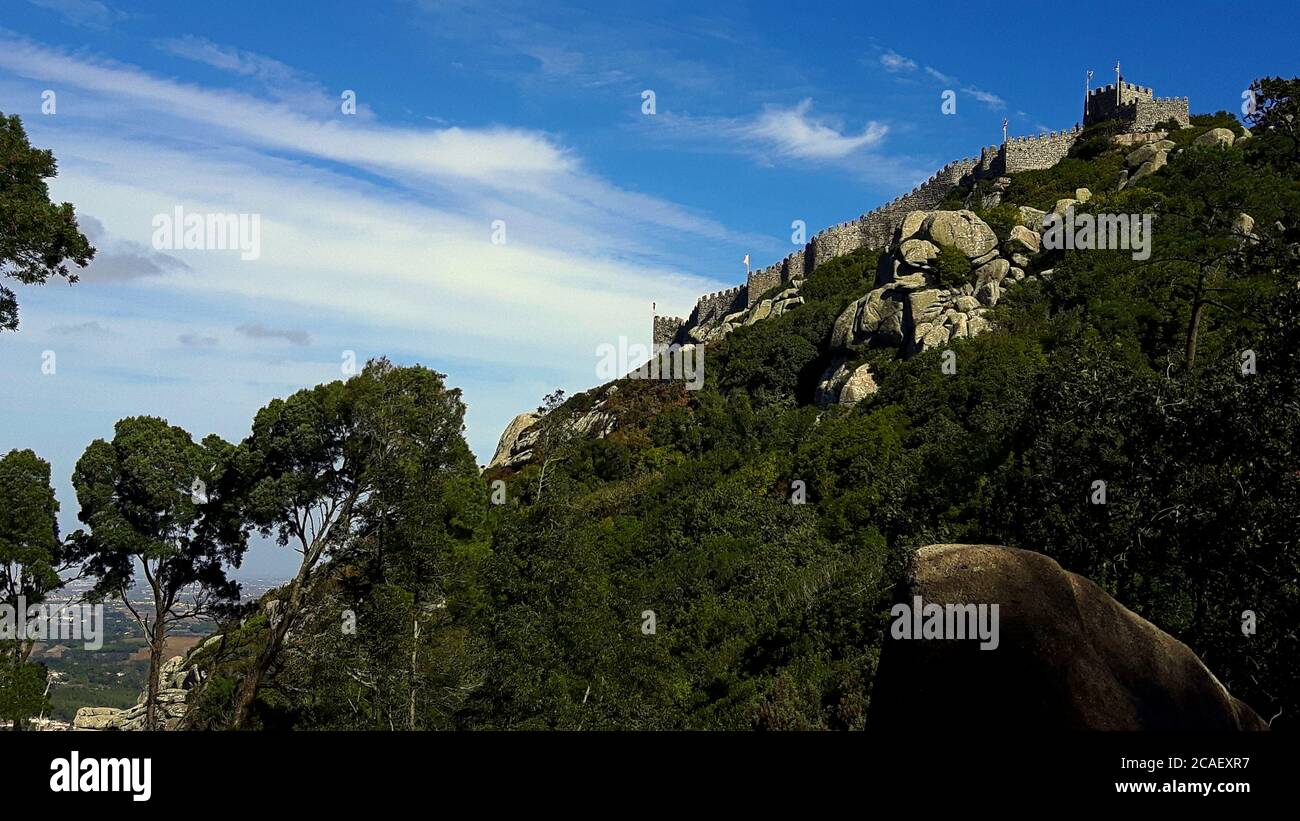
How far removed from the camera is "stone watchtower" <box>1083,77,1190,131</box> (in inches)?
2621

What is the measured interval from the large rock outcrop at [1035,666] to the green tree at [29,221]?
13121 millimetres

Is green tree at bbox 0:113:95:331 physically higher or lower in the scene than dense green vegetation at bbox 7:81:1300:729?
higher

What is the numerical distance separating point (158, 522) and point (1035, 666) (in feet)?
72.6

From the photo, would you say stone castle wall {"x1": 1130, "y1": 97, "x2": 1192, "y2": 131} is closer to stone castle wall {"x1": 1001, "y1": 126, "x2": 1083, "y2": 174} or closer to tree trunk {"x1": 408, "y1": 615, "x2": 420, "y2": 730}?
stone castle wall {"x1": 1001, "y1": 126, "x2": 1083, "y2": 174}

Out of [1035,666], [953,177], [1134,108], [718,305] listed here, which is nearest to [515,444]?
[718,305]

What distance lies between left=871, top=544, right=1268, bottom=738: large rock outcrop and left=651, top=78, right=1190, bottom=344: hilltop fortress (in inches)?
2528

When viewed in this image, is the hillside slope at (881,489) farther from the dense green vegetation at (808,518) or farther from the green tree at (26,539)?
the green tree at (26,539)

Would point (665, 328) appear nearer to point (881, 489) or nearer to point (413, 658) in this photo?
point (881, 489)

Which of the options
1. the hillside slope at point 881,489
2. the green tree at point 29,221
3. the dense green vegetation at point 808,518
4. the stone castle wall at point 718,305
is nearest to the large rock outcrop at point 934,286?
the hillside slope at point 881,489

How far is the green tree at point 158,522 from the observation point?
23984mm

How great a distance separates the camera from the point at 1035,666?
26.8 ft

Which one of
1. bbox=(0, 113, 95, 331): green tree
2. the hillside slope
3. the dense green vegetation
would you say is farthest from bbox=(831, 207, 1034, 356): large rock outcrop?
bbox=(0, 113, 95, 331): green tree
